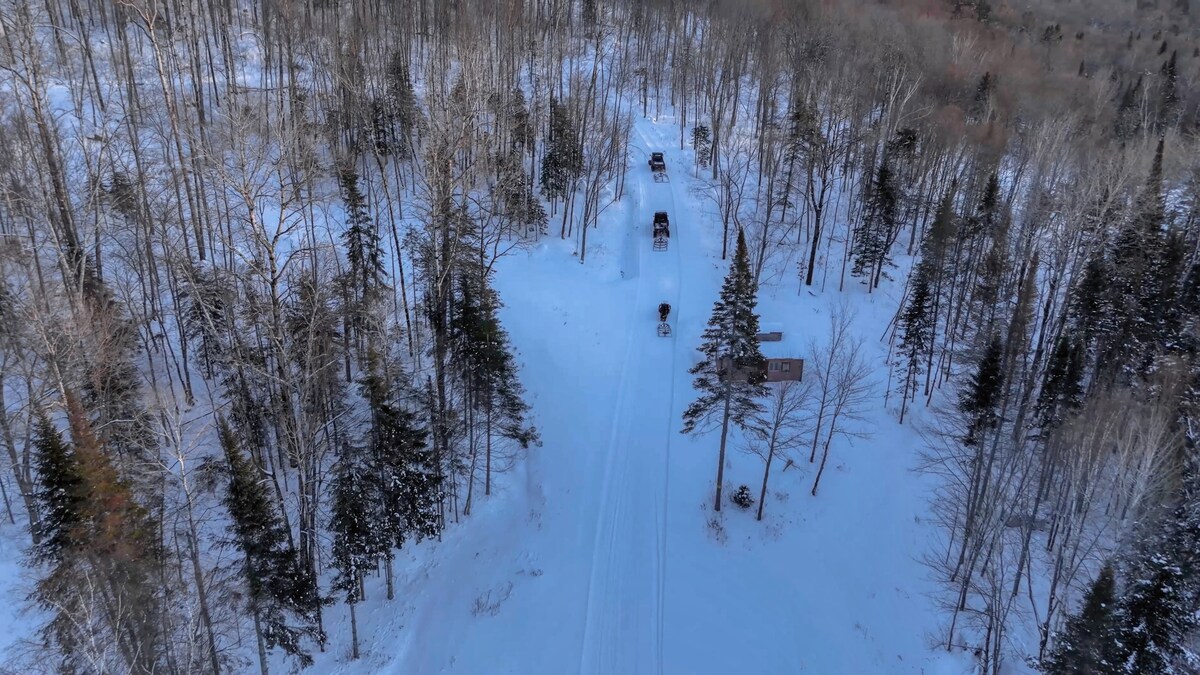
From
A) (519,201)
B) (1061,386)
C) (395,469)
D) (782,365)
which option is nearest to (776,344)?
(782,365)

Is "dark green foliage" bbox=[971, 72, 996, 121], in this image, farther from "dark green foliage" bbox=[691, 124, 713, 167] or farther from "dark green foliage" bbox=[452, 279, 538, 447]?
"dark green foliage" bbox=[452, 279, 538, 447]

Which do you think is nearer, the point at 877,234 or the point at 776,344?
the point at 776,344

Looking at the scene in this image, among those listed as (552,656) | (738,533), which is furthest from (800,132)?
(552,656)

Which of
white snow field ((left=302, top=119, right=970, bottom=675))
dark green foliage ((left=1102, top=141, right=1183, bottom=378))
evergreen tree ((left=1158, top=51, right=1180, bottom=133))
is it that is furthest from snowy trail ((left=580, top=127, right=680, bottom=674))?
evergreen tree ((left=1158, top=51, right=1180, bottom=133))

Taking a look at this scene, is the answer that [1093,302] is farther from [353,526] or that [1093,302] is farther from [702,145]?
[353,526]


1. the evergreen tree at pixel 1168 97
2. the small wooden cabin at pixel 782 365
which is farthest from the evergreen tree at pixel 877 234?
the evergreen tree at pixel 1168 97

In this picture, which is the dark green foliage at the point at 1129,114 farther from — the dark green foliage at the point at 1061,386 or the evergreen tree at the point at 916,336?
the dark green foliage at the point at 1061,386
